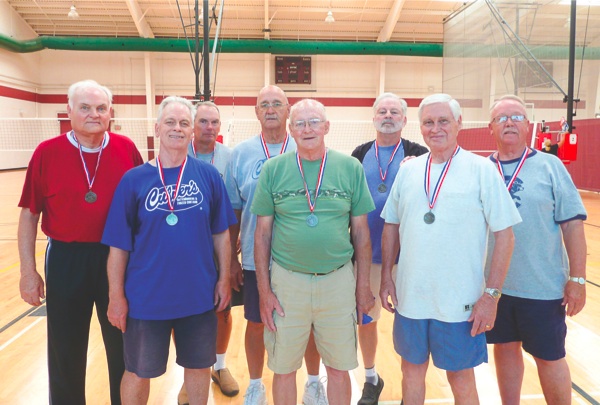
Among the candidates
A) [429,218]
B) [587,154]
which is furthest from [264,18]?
[429,218]

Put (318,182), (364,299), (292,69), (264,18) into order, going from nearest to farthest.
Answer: (318,182) < (364,299) < (264,18) < (292,69)

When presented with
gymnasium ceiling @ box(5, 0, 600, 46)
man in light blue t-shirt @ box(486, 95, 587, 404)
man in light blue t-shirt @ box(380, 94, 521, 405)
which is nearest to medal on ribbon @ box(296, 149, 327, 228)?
man in light blue t-shirt @ box(380, 94, 521, 405)

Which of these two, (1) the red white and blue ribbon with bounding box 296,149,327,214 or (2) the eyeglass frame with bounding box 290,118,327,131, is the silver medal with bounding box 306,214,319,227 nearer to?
(1) the red white and blue ribbon with bounding box 296,149,327,214

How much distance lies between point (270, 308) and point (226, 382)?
112cm

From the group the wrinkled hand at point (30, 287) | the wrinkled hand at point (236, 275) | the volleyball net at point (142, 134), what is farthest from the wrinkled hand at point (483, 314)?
the volleyball net at point (142, 134)

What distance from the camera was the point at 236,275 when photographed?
109 inches

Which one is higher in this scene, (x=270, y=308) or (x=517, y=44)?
(x=517, y=44)

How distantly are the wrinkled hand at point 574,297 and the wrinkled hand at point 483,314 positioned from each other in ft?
1.78

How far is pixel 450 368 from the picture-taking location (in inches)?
81.7

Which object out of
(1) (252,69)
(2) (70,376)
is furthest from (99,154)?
(1) (252,69)

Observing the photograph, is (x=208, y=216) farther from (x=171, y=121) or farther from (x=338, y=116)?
(x=338, y=116)

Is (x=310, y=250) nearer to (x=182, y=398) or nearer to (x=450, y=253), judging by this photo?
(x=450, y=253)

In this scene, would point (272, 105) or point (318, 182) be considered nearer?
point (318, 182)

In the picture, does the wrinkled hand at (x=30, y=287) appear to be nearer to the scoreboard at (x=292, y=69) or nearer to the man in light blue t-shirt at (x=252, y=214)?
the man in light blue t-shirt at (x=252, y=214)
